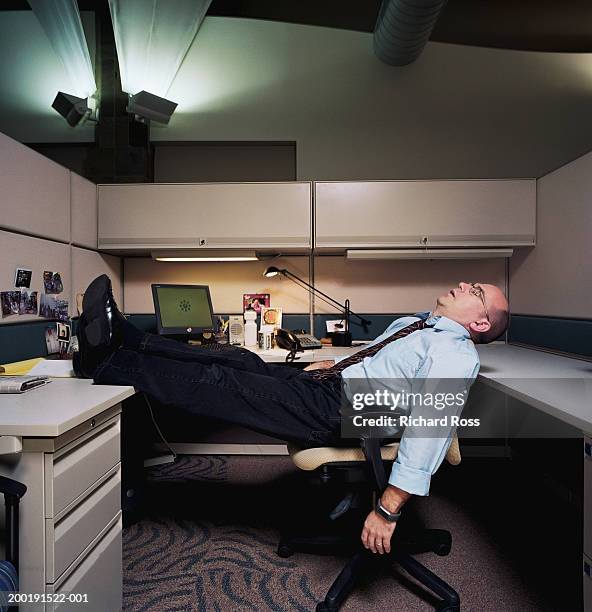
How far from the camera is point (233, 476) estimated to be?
2236 millimetres

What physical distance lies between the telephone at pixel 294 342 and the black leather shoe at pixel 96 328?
1.06 meters

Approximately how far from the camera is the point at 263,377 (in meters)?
1.43

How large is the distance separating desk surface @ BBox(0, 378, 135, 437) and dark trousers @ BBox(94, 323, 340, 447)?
8 centimetres

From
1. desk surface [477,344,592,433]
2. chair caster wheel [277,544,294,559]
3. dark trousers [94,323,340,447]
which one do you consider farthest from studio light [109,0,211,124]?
chair caster wheel [277,544,294,559]

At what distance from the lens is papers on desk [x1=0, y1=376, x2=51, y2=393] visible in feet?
3.97

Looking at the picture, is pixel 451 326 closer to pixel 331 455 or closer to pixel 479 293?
pixel 479 293

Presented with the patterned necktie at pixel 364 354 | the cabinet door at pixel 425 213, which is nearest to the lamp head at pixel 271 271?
the cabinet door at pixel 425 213

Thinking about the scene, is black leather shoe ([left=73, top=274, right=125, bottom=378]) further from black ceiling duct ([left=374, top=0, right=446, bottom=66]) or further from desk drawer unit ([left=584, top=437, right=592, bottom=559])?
black ceiling duct ([left=374, top=0, right=446, bottom=66])

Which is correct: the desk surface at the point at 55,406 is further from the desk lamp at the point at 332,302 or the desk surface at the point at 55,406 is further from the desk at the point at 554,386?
the desk lamp at the point at 332,302

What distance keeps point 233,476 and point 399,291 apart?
1497 mm

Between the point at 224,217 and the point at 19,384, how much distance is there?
1.41 m

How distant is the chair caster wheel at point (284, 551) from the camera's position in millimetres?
1554

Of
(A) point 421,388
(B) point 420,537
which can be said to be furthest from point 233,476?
(A) point 421,388

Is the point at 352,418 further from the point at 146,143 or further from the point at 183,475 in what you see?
the point at 146,143
